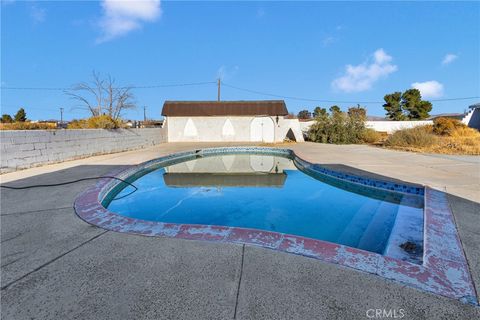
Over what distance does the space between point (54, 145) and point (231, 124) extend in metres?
13.6

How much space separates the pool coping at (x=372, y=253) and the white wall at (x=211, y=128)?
54.2 feet

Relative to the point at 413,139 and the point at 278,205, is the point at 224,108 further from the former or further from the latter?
the point at 278,205

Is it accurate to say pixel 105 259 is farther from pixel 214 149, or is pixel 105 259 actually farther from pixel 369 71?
pixel 369 71

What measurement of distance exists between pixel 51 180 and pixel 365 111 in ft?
66.8

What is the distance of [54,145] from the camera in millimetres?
8633

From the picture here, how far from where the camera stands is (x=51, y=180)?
18.8ft

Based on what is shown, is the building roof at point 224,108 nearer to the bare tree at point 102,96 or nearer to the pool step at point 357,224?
the bare tree at point 102,96

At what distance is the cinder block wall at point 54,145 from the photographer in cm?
705

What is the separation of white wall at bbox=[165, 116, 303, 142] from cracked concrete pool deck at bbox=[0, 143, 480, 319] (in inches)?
702

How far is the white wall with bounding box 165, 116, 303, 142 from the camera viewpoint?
20.6 m

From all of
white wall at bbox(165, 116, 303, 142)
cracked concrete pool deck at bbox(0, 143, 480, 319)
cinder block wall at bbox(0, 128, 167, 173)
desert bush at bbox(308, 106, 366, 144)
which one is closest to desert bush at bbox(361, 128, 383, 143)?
desert bush at bbox(308, 106, 366, 144)

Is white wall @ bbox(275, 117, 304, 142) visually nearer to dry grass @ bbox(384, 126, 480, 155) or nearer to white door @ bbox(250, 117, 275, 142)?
white door @ bbox(250, 117, 275, 142)

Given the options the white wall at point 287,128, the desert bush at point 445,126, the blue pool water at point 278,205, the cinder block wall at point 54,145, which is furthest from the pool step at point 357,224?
the white wall at point 287,128

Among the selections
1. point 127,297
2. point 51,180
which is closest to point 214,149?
point 51,180
